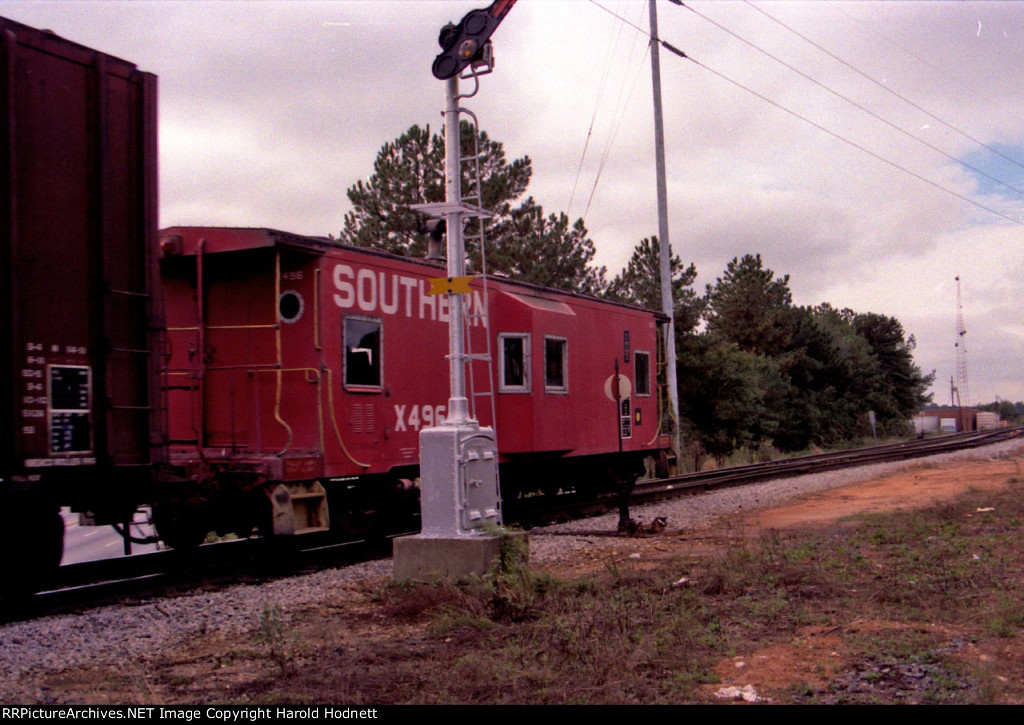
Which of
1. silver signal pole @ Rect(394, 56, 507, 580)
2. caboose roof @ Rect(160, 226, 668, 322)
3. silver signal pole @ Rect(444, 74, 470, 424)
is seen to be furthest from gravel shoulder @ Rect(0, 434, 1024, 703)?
caboose roof @ Rect(160, 226, 668, 322)

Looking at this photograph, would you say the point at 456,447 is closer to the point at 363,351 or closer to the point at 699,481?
the point at 363,351

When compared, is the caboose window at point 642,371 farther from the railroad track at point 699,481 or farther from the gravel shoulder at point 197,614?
the gravel shoulder at point 197,614

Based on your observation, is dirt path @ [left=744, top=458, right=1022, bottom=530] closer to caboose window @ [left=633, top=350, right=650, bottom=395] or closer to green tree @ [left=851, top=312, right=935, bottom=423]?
caboose window @ [left=633, top=350, right=650, bottom=395]

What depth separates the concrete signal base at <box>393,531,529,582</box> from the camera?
7844 millimetres

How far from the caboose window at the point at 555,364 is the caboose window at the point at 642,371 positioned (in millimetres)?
2729

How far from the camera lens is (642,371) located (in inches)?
637

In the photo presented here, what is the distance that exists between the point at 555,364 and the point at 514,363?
0.83 metres

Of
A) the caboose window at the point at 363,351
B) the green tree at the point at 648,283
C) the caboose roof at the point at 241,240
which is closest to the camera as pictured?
the caboose roof at the point at 241,240

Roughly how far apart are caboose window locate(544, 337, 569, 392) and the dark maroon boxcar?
6.47m

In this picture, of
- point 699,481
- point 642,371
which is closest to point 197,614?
point 642,371

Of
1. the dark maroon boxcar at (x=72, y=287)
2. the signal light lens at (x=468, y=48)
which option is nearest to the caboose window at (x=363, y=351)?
the dark maroon boxcar at (x=72, y=287)

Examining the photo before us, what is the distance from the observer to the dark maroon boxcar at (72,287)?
634 cm

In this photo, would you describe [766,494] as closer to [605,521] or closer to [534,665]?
[605,521]

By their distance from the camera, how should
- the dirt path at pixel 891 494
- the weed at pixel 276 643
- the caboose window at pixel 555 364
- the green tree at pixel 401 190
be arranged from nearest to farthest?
1. the weed at pixel 276 643
2. the dirt path at pixel 891 494
3. the caboose window at pixel 555 364
4. the green tree at pixel 401 190
